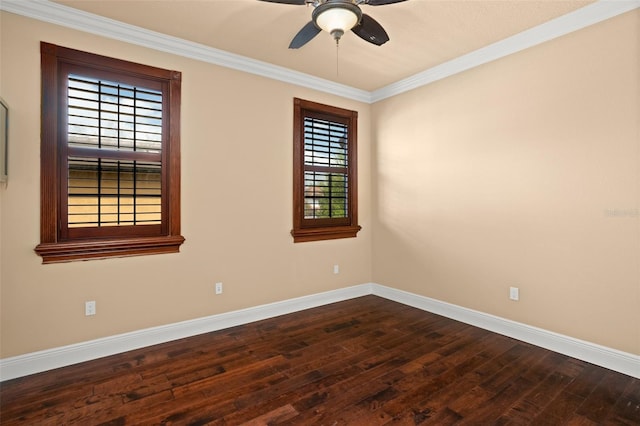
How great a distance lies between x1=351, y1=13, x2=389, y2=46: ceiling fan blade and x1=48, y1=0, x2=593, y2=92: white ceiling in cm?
39

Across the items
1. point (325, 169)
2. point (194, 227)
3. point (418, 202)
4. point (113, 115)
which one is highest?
point (113, 115)

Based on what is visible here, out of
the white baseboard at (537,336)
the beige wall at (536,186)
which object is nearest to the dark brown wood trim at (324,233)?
the beige wall at (536,186)

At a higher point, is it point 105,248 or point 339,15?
point 339,15

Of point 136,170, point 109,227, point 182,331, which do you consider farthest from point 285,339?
point 136,170

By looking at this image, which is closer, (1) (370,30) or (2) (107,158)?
(1) (370,30)

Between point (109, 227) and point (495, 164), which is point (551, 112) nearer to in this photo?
point (495, 164)

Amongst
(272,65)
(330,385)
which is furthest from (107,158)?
(330,385)

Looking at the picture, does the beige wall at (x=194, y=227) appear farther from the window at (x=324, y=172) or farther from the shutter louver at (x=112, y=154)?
the shutter louver at (x=112, y=154)

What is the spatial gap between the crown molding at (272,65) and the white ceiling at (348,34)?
0.07 metres

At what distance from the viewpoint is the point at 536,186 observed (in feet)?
9.89

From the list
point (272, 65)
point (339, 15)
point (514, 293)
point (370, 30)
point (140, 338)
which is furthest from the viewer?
point (272, 65)

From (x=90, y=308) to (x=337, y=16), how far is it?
294cm

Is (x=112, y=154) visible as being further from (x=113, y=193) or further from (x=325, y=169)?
(x=325, y=169)

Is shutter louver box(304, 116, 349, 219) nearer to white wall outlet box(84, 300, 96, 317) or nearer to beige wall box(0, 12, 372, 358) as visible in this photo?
beige wall box(0, 12, 372, 358)
